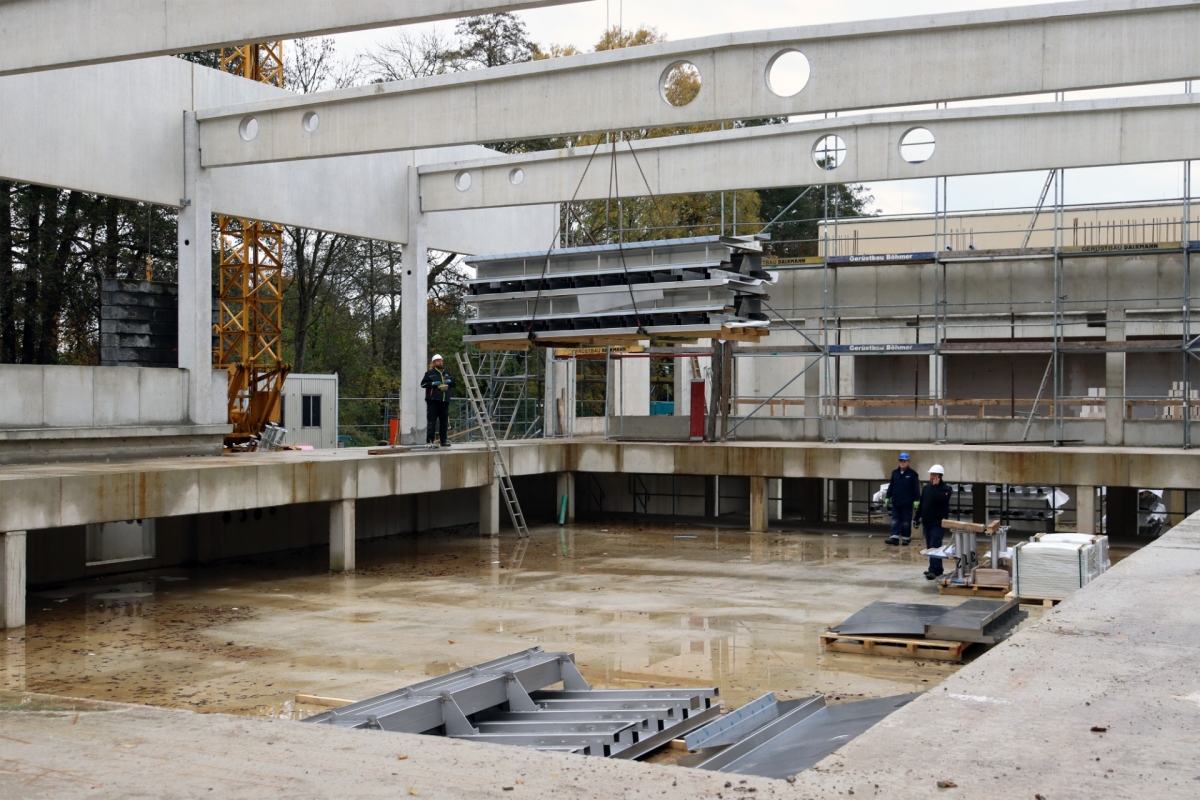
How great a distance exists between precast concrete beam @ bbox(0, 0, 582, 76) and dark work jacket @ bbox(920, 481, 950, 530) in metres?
9.36

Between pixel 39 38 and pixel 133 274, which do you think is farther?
pixel 133 274

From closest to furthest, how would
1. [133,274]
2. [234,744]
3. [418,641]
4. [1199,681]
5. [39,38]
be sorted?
[234,744] < [1199,681] < [418,641] < [39,38] < [133,274]

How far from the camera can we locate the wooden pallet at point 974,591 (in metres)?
15.6

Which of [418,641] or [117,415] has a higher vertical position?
[117,415]

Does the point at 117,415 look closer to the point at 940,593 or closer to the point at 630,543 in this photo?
the point at 630,543

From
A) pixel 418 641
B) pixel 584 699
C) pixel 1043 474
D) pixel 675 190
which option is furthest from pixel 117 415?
pixel 1043 474

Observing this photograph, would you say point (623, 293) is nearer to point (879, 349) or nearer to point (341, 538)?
point (341, 538)

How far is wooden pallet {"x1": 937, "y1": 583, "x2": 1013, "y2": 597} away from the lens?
15555 millimetres

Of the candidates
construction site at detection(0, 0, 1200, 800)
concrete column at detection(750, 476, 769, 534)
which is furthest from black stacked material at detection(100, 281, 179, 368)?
concrete column at detection(750, 476, 769, 534)

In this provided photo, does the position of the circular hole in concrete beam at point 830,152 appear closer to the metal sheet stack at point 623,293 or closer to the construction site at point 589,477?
the construction site at point 589,477

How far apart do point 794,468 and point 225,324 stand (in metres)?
18.3

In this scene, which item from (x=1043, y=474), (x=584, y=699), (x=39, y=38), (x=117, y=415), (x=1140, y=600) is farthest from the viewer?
(x=1043, y=474)

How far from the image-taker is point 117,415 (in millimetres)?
18734

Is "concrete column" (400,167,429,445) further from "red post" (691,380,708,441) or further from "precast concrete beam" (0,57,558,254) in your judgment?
"red post" (691,380,708,441)
